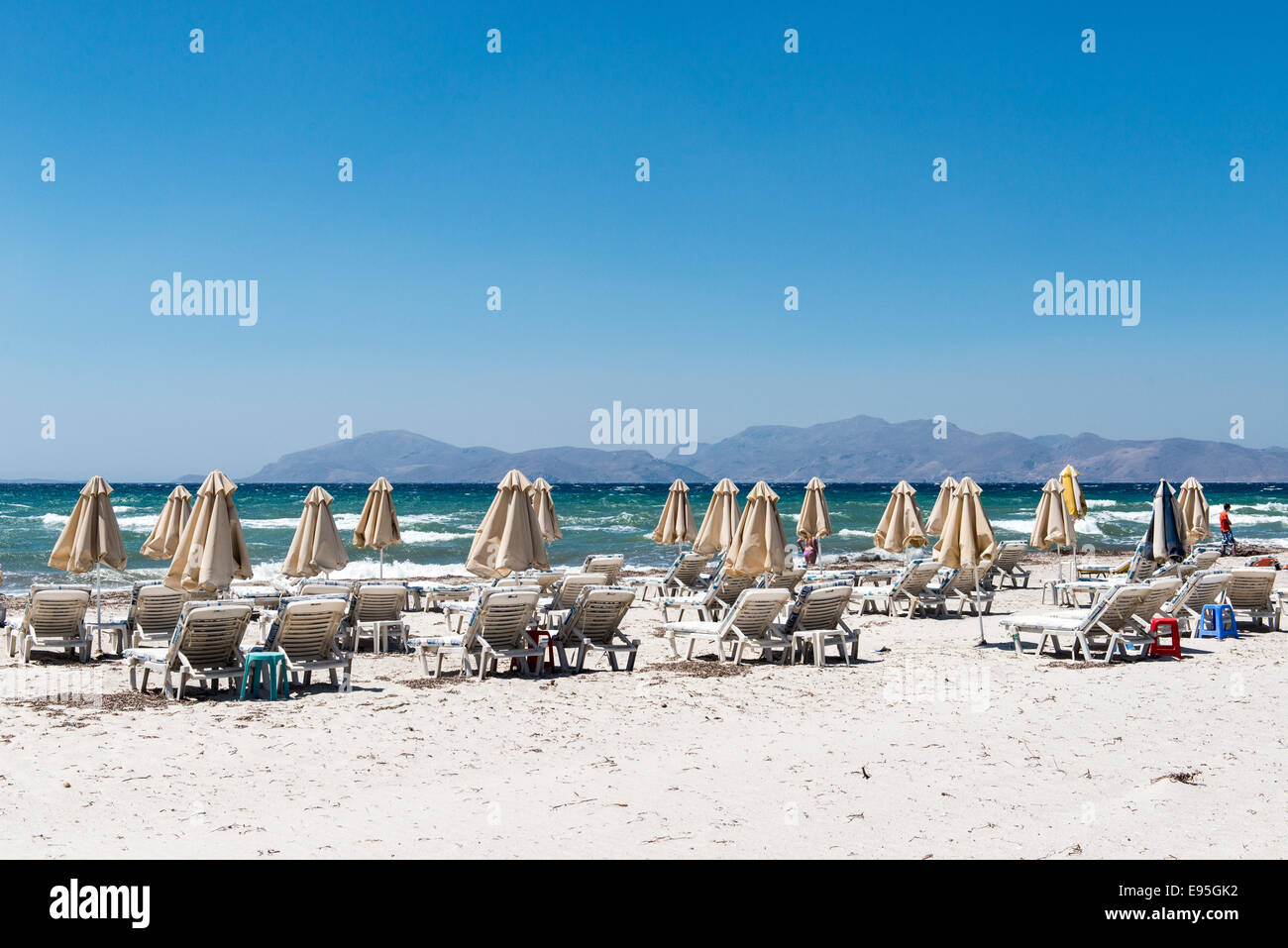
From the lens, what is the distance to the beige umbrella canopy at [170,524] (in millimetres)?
11711

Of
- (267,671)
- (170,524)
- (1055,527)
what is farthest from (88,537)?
(1055,527)

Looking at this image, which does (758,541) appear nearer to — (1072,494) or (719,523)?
(719,523)

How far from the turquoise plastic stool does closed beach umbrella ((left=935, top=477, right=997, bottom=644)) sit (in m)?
7.00

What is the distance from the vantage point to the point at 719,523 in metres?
13.8

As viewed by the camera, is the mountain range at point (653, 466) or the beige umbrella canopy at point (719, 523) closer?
the beige umbrella canopy at point (719, 523)

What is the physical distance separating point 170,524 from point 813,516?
9.62m

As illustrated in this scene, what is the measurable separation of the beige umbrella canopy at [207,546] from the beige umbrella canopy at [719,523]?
246 inches

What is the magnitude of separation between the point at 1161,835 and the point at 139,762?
221 inches

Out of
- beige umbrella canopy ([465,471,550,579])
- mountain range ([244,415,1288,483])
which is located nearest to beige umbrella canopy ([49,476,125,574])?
beige umbrella canopy ([465,471,550,579])

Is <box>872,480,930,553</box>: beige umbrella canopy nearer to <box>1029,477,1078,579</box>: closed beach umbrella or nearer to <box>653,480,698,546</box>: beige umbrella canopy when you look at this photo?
<box>1029,477,1078,579</box>: closed beach umbrella

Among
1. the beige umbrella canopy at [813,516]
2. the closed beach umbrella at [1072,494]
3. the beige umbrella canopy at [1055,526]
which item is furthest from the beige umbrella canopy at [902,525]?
the closed beach umbrella at [1072,494]

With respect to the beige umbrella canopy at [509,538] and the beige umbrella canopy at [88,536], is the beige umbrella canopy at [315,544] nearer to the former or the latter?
the beige umbrella canopy at [88,536]

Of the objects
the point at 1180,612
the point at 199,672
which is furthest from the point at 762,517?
the point at 199,672
